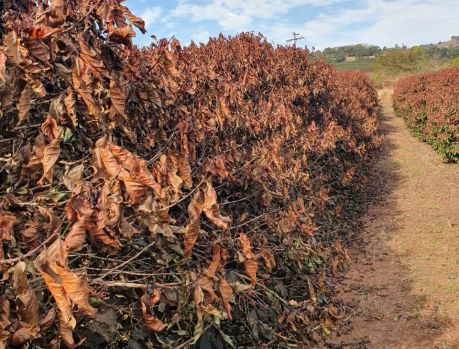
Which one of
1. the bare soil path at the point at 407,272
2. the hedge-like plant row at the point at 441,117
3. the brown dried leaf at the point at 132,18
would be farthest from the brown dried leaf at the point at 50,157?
the hedge-like plant row at the point at 441,117

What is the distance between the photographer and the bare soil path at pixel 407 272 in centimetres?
533

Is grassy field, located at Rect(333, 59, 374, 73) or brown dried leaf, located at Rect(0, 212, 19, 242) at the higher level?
grassy field, located at Rect(333, 59, 374, 73)

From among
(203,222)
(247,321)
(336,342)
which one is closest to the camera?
(203,222)

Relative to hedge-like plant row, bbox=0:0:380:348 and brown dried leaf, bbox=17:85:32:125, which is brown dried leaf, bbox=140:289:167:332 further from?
brown dried leaf, bbox=17:85:32:125

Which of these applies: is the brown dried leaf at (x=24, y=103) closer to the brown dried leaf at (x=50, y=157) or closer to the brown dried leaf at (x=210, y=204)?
the brown dried leaf at (x=50, y=157)

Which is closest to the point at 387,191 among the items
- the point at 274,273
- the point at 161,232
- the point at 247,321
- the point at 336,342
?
the point at 336,342

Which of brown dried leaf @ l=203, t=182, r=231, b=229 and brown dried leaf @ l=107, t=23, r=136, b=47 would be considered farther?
brown dried leaf @ l=107, t=23, r=136, b=47

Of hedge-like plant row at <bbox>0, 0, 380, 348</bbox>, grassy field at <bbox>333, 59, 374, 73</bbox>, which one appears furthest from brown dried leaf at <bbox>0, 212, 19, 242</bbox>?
grassy field at <bbox>333, 59, 374, 73</bbox>

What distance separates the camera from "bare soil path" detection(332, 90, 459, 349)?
17.5 ft

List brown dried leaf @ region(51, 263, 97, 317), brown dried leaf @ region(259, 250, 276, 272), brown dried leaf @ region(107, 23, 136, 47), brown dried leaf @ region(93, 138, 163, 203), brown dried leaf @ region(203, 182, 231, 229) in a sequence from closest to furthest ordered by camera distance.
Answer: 1. brown dried leaf @ region(51, 263, 97, 317)
2. brown dried leaf @ region(93, 138, 163, 203)
3. brown dried leaf @ region(203, 182, 231, 229)
4. brown dried leaf @ region(107, 23, 136, 47)
5. brown dried leaf @ region(259, 250, 276, 272)

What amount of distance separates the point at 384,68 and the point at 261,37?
48321 mm

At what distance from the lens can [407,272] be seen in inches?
282

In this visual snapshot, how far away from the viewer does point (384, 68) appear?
5231 centimetres

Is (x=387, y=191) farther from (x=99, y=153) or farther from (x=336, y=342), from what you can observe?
(x=99, y=153)
